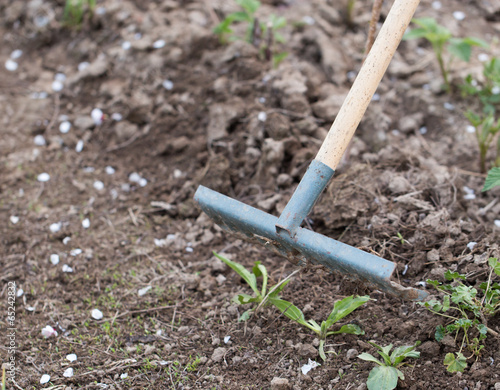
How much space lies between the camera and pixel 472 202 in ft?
7.45

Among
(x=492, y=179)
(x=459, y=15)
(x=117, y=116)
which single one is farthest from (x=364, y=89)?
(x=459, y=15)

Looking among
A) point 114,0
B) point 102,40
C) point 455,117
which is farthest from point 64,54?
point 455,117

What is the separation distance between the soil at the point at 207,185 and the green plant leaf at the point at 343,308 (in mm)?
42

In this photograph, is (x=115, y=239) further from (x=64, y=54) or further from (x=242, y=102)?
(x=64, y=54)

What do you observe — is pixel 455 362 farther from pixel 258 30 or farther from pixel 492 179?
pixel 258 30

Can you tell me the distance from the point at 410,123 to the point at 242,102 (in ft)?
3.32

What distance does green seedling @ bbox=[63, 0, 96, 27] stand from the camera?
347 cm

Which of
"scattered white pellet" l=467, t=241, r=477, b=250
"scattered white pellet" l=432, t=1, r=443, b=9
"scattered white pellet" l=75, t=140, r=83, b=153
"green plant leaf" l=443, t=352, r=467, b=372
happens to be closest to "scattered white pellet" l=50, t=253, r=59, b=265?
"scattered white pellet" l=75, t=140, r=83, b=153

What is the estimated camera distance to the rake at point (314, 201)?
1612mm

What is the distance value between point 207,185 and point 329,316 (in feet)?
3.47

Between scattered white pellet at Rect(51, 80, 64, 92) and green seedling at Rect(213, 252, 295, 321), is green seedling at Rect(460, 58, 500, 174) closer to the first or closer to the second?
green seedling at Rect(213, 252, 295, 321)

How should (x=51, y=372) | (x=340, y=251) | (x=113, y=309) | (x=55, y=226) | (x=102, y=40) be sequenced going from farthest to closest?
(x=102, y=40) < (x=55, y=226) < (x=113, y=309) < (x=51, y=372) < (x=340, y=251)

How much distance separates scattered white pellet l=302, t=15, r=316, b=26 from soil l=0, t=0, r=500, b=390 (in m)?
0.02

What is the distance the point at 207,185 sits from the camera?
8.05 feet
